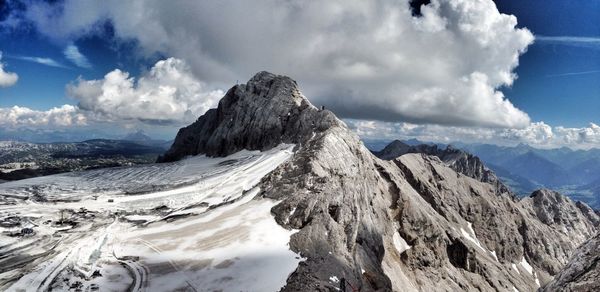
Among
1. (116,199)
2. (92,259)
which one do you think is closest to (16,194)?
(116,199)

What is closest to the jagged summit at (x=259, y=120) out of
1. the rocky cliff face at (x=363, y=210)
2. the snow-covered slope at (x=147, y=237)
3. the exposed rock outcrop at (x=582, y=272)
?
the rocky cliff face at (x=363, y=210)

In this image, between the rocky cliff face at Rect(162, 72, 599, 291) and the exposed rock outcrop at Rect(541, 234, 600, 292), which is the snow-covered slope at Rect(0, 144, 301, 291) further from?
the exposed rock outcrop at Rect(541, 234, 600, 292)

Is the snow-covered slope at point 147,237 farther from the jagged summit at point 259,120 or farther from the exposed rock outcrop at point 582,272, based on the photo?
the exposed rock outcrop at point 582,272

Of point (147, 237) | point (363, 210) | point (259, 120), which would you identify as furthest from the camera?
point (259, 120)

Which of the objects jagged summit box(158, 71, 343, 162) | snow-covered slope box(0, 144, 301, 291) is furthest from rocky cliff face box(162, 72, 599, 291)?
snow-covered slope box(0, 144, 301, 291)

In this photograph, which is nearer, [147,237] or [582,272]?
[582,272]

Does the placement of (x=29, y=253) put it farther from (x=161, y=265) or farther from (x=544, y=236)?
(x=544, y=236)

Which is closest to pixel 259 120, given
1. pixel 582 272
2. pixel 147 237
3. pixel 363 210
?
pixel 363 210

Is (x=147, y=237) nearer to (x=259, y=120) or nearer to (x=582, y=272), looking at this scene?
(x=582, y=272)
